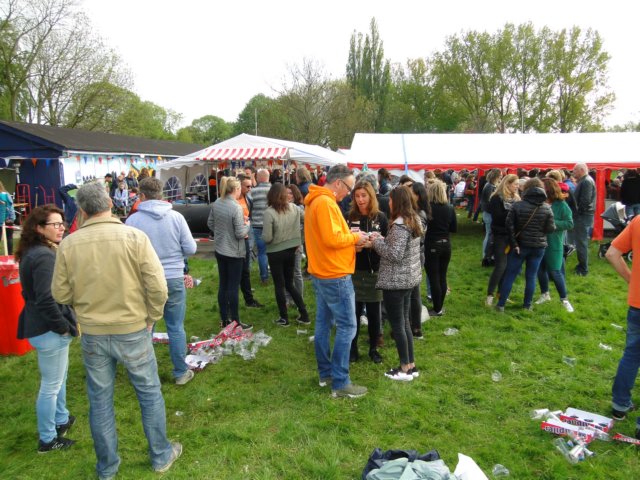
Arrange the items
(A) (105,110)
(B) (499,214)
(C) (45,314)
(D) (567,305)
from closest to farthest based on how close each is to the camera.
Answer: (C) (45,314)
(D) (567,305)
(B) (499,214)
(A) (105,110)

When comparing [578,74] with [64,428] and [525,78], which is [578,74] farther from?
[64,428]

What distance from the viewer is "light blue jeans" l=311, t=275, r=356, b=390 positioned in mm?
3572

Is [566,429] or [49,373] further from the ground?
[49,373]

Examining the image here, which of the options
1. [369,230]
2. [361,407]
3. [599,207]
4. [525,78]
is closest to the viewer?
[361,407]

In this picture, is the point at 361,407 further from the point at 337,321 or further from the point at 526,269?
the point at 526,269

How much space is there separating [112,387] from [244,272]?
11.3ft

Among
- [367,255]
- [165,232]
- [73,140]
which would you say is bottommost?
[367,255]

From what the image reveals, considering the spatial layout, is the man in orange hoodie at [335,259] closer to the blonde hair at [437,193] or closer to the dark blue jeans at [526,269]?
the blonde hair at [437,193]

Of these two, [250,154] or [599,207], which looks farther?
[250,154]

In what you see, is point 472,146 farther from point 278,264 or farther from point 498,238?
point 278,264

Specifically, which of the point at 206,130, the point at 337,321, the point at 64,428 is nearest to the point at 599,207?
the point at 337,321

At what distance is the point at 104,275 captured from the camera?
255cm

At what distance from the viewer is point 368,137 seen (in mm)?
12945

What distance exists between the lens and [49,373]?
3.03 m
